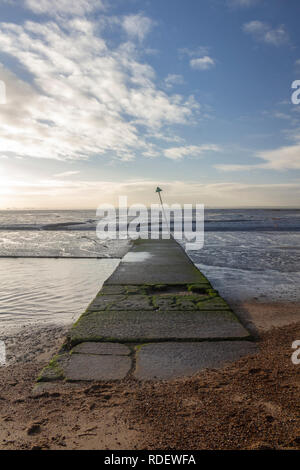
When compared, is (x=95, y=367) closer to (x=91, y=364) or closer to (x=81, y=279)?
(x=91, y=364)

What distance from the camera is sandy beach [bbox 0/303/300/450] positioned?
1746 millimetres

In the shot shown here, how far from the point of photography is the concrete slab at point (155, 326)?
3213mm

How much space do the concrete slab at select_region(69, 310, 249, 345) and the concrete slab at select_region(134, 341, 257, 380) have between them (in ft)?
0.51

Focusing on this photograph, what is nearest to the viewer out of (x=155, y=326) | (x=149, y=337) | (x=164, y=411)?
(x=164, y=411)

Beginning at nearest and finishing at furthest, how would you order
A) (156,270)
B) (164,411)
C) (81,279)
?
(164,411) < (81,279) < (156,270)

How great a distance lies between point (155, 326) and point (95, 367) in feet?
3.46

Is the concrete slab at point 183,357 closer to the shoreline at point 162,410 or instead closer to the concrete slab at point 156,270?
the shoreline at point 162,410

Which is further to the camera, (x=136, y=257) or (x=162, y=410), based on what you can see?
(x=136, y=257)

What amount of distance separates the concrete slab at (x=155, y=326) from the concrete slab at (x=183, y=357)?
0.16m

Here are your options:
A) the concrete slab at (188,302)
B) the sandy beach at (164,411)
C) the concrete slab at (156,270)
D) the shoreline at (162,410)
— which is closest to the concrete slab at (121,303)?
the concrete slab at (188,302)

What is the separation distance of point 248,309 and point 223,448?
10.4ft

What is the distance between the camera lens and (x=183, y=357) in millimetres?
2811

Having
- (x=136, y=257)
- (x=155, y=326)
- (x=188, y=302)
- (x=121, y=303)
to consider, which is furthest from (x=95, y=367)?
(x=136, y=257)
